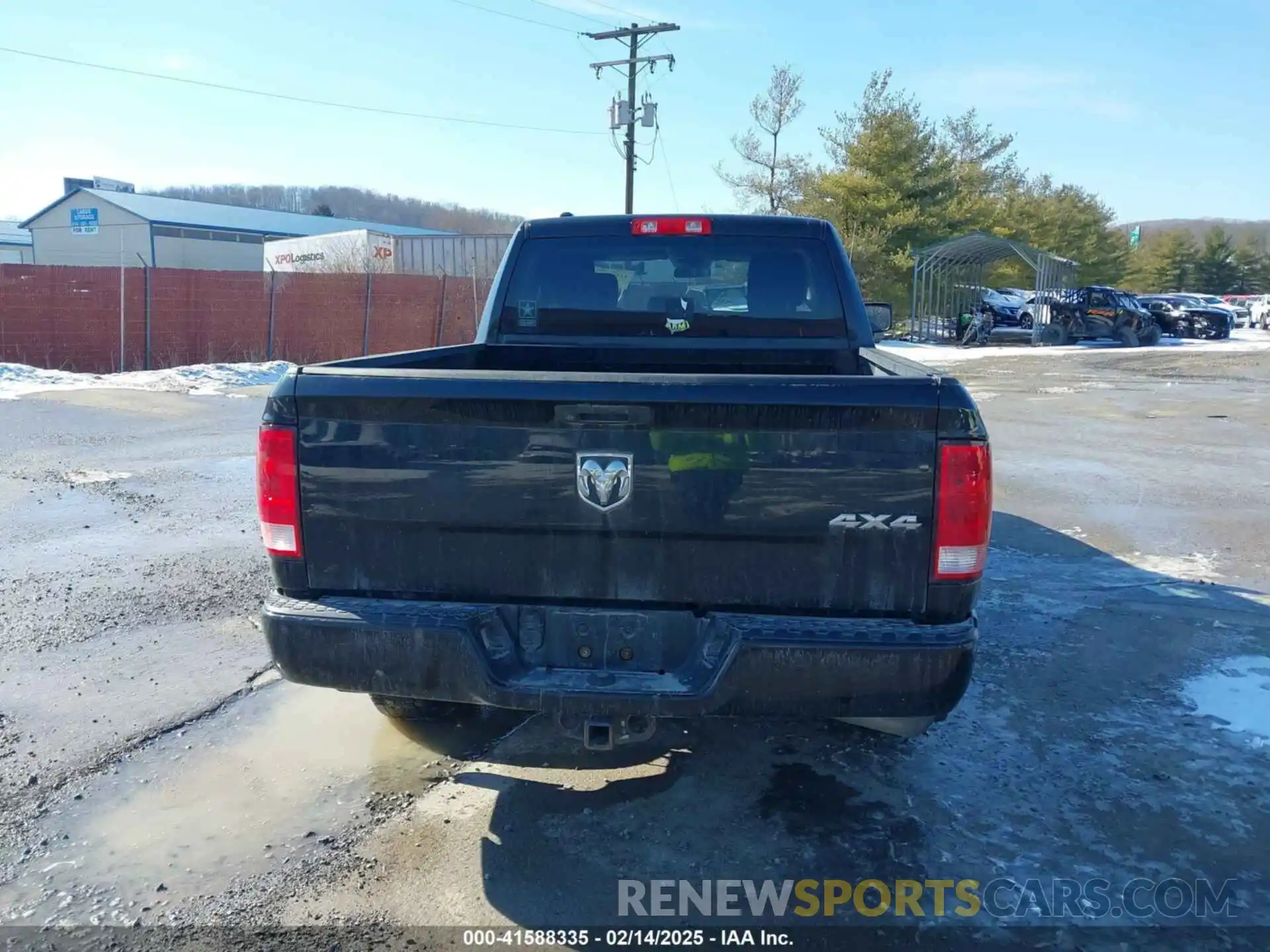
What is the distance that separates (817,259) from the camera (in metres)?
4.47

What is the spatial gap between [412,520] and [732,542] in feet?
3.13

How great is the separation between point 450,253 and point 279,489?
112 feet

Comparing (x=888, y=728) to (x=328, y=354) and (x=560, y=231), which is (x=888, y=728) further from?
(x=328, y=354)

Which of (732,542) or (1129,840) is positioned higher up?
(732,542)

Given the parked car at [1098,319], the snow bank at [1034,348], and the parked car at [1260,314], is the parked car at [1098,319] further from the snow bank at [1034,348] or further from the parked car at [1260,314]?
the parked car at [1260,314]

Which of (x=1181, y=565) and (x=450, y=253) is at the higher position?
(x=450, y=253)

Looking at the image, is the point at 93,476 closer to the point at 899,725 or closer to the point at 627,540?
the point at 627,540

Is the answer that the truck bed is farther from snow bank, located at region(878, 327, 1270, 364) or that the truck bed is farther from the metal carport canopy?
the metal carport canopy

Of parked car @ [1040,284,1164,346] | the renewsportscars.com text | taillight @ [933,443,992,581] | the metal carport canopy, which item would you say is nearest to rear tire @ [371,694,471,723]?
the renewsportscars.com text

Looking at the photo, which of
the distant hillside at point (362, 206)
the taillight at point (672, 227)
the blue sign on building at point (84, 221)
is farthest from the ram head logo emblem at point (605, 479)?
the distant hillside at point (362, 206)

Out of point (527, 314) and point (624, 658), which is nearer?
point (624, 658)

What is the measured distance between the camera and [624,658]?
9.25 feet

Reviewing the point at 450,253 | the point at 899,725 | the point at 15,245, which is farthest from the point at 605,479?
the point at 15,245

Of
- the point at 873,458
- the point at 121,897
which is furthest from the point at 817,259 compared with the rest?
the point at 121,897
